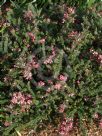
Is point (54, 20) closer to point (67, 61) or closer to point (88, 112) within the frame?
point (67, 61)

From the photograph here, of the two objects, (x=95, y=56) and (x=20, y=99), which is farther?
(x=95, y=56)

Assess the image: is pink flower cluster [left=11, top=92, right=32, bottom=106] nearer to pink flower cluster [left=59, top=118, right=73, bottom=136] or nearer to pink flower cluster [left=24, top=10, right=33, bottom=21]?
pink flower cluster [left=59, top=118, right=73, bottom=136]

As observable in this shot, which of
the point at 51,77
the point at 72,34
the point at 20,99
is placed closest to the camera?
the point at 20,99

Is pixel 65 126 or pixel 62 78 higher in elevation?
pixel 62 78

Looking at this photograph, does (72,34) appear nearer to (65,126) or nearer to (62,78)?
(62,78)

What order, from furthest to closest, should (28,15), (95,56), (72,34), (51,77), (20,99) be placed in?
(28,15)
(72,34)
(95,56)
(51,77)
(20,99)

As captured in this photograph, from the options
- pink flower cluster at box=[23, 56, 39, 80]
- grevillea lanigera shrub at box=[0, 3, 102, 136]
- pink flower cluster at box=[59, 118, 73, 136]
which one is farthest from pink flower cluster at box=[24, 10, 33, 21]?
pink flower cluster at box=[59, 118, 73, 136]

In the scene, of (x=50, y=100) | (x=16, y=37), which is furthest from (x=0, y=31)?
(x=50, y=100)

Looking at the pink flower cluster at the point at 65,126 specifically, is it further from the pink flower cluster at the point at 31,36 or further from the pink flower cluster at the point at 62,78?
the pink flower cluster at the point at 31,36

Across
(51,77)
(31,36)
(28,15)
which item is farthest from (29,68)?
(28,15)
